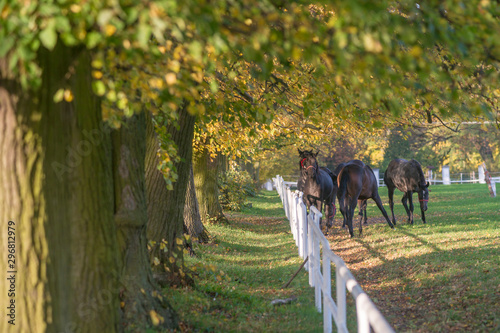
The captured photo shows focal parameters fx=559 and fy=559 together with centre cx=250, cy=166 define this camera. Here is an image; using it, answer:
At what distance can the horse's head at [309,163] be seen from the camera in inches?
642

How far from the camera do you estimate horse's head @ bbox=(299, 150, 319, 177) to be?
16.3 metres

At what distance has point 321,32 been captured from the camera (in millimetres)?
3520

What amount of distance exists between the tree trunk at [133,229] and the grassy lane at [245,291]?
0.69 metres

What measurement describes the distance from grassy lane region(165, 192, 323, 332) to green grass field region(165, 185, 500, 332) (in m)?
0.01

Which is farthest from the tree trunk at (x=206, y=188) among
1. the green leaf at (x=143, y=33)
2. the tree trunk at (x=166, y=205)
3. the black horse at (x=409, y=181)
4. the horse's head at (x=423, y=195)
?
the green leaf at (x=143, y=33)

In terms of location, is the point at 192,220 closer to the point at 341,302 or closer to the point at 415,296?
the point at 415,296

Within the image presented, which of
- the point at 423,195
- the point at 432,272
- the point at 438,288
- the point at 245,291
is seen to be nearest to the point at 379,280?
the point at 432,272

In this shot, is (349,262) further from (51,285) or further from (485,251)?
(51,285)

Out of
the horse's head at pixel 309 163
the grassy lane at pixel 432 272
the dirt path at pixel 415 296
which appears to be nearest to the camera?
the dirt path at pixel 415 296

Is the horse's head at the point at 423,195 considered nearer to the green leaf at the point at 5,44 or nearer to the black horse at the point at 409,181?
the black horse at the point at 409,181

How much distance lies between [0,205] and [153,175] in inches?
163

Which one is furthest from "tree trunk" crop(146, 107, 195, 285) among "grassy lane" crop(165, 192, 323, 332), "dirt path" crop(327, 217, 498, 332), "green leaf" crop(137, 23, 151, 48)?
"green leaf" crop(137, 23, 151, 48)

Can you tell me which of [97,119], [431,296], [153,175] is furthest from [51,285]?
[431,296]

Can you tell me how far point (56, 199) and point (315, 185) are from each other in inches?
513
